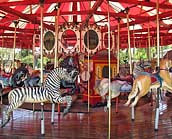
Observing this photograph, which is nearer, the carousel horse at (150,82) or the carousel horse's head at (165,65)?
the carousel horse at (150,82)

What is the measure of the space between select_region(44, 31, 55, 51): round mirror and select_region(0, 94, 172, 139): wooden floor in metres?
1.52

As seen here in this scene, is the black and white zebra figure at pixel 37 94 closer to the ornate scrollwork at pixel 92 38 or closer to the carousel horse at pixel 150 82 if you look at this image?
the carousel horse at pixel 150 82

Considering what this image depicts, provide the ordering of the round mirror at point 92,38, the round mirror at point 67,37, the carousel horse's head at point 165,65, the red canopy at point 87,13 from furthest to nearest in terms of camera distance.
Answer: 1. the round mirror at point 67,37
2. the round mirror at point 92,38
3. the red canopy at point 87,13
4. the carousel horse's head at point 165,65

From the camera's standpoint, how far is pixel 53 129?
156 inches

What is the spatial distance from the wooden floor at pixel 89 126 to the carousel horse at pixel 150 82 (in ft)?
1.55

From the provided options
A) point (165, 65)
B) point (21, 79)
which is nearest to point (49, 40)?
point (21, 79)

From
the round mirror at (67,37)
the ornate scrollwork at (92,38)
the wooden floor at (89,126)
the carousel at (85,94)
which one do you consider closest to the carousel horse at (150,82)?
the carousel at (85,94)

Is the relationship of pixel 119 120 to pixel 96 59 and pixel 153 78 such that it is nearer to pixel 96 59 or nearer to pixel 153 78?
pixel 153 78

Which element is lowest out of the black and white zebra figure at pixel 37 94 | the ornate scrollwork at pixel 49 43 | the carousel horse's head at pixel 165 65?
the black and white zebra figure at pixel 37 94

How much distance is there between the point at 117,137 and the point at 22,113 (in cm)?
274

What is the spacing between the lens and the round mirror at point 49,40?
237 inches

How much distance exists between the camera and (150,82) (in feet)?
12.2

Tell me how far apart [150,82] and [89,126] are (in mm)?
1178

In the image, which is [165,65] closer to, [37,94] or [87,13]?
[37,94]
